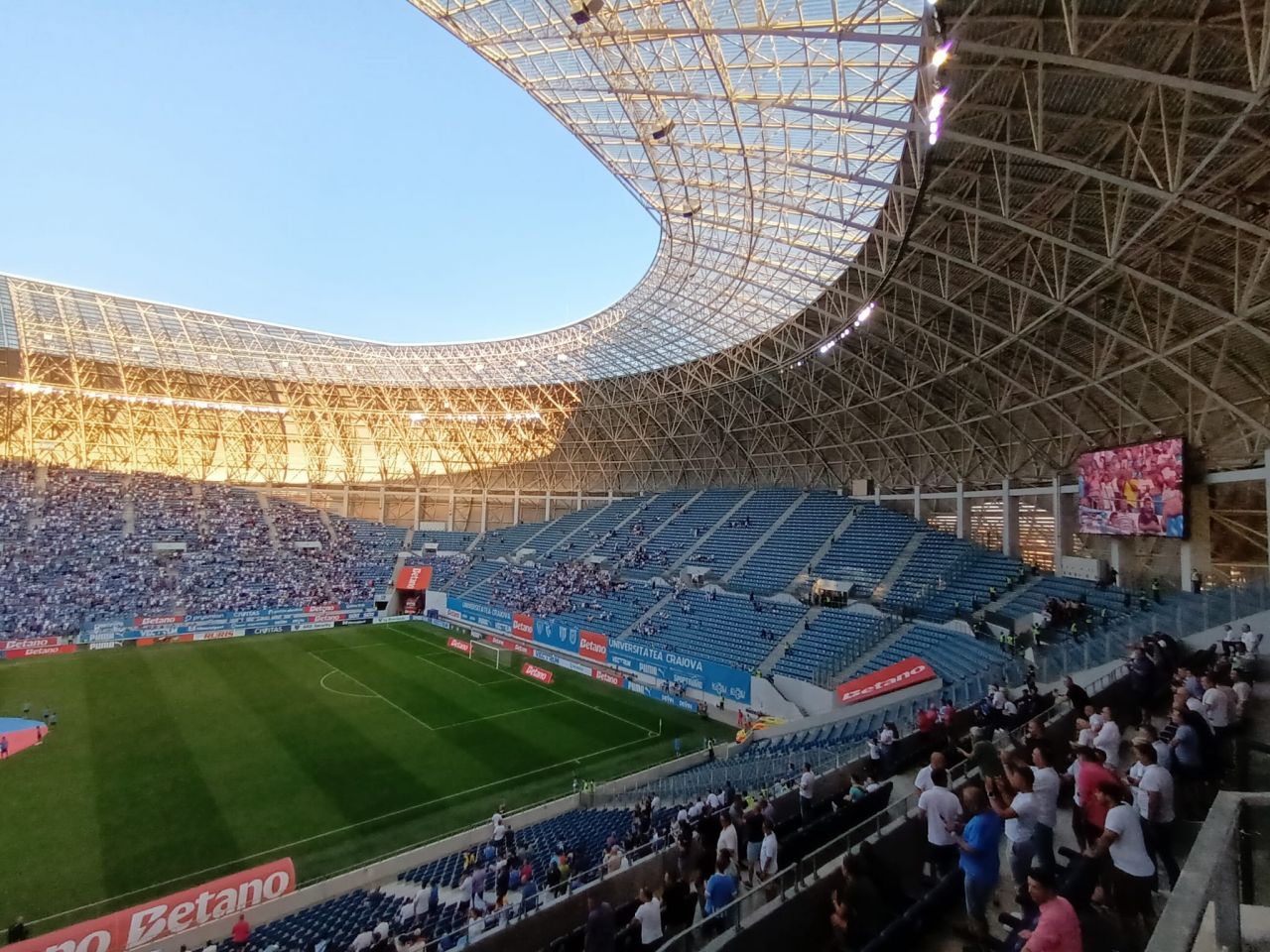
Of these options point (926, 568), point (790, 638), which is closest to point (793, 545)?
point (926, 568)

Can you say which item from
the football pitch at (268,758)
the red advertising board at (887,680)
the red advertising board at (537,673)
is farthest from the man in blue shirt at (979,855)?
the red advertising board at (537,673)

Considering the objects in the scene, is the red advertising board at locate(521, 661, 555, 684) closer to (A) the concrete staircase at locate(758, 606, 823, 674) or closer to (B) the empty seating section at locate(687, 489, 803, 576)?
(A) the concrete staircase at locate(758, 606, 823, 674)

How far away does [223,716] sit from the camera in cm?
2598

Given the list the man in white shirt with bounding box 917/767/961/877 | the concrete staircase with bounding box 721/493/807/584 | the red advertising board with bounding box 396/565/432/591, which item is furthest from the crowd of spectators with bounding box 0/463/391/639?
the man in white shirt with bounding box 917/767/961/877

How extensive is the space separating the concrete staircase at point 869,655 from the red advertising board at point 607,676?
10.6 m

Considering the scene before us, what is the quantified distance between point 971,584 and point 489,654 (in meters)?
24.1

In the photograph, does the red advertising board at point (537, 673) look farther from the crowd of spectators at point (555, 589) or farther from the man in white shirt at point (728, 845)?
the man in white shirt at point (728, 845)

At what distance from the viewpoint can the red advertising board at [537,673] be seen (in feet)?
107

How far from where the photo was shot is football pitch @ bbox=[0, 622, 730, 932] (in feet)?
53.2

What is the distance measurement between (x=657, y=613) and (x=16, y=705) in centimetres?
2677

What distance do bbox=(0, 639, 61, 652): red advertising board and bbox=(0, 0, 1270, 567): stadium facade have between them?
2009cm

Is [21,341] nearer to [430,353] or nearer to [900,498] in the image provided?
[430,353]

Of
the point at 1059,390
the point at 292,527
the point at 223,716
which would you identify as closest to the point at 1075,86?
the point at 1059,390

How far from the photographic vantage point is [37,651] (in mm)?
35500
